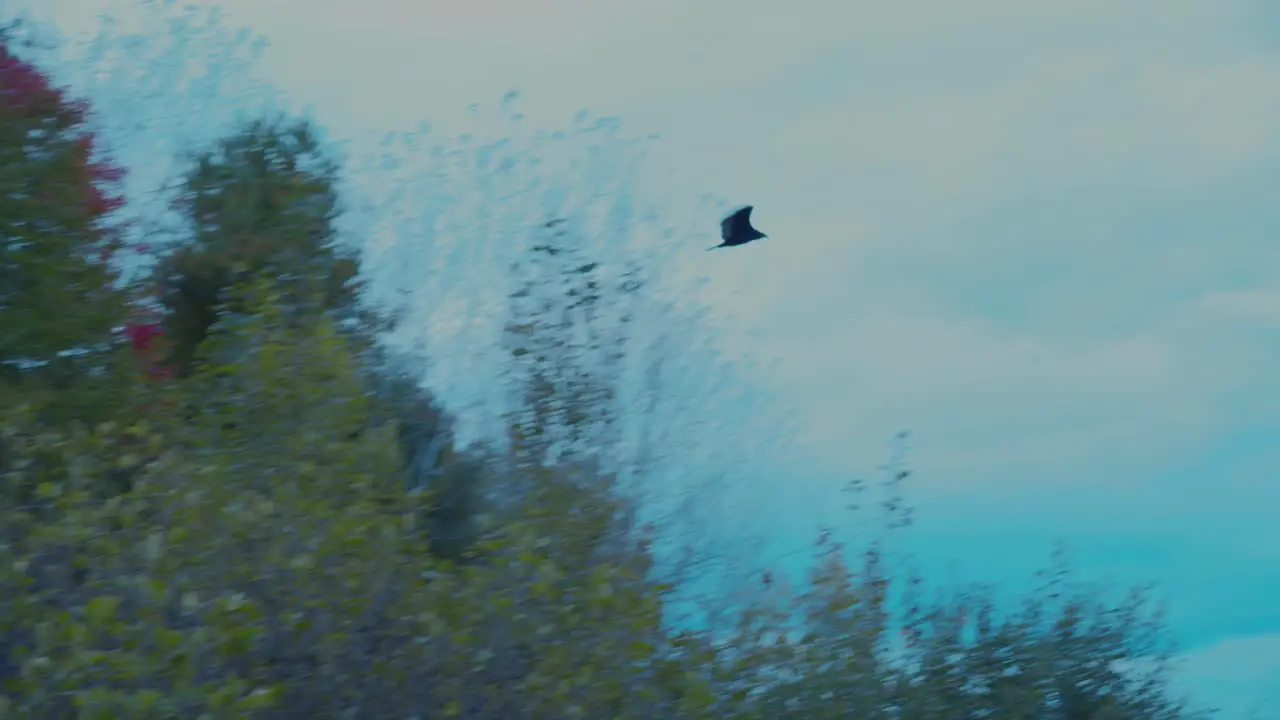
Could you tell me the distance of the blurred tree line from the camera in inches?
207

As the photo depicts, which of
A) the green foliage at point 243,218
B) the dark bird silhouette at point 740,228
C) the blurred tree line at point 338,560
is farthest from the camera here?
the green foliage at point 243,218

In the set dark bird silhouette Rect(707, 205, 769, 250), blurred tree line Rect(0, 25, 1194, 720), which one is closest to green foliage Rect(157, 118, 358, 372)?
blurred tree line Rect(0, 25, 1194, 720)

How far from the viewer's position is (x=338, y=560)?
5570 mm

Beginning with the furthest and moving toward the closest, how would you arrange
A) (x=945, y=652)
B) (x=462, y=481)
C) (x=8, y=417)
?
(x=462, y=481) → (x=945, y=652) → (x=8, y=417)

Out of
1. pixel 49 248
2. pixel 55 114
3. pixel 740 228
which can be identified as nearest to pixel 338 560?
pixel 740 228

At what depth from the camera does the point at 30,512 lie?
236 inches

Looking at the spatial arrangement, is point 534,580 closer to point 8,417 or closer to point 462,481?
point 462,481

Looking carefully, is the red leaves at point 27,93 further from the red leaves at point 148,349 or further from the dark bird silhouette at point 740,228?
the dark bird silhouette at point 740,228

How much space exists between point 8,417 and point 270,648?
6.93 feet

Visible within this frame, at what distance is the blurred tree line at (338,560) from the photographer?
5258 mm

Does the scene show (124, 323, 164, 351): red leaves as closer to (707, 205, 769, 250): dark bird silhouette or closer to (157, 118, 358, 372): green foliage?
(157, 118, 358, 372): green foliage

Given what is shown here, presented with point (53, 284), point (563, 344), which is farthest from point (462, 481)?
point (53, 284)

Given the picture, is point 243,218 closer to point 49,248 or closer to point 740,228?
point 49,248

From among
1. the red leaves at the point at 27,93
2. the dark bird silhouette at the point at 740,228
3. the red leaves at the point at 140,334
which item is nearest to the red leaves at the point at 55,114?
the red leaves at the point at 27,93
